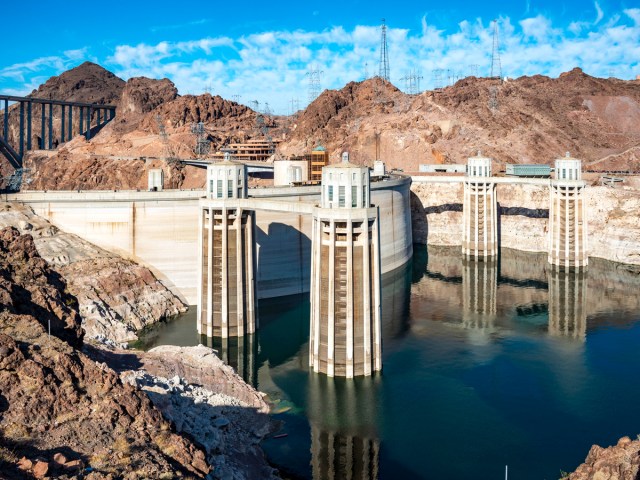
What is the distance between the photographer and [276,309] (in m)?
68.1

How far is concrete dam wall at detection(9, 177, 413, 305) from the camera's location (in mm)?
67688

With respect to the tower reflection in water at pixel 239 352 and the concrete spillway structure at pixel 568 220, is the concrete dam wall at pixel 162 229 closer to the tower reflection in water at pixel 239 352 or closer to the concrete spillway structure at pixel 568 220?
the tower reflection in water at pixel 239 352

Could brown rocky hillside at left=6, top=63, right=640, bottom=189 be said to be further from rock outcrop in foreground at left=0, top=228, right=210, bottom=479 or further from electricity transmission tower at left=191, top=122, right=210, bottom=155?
rock outcrop in foreground at left=0, top=228, right=210, bottom=479

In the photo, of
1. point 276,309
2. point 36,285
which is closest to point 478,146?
point 276,309

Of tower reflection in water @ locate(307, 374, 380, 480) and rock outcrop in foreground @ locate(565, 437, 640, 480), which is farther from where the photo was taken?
tower reflection in water @ locate(307, 374, 380, 480)

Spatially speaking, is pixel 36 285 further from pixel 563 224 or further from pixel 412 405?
pixel 563 224

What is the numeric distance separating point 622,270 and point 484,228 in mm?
19218

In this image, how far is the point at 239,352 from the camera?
55.6 m

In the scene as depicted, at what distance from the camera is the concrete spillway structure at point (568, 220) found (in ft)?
292

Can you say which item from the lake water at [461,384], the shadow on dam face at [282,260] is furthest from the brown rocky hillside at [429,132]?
the shadow on dam face at [282,260]

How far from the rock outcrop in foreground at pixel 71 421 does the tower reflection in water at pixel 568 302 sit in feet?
155

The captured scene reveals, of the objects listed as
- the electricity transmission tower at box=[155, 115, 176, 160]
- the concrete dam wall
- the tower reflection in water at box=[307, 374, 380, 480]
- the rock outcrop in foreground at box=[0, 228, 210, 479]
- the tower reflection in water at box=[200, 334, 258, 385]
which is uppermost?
the electricity transmission tower at box=[155, 115, 176, 160]

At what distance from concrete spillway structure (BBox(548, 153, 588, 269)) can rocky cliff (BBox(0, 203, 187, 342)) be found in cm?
4965

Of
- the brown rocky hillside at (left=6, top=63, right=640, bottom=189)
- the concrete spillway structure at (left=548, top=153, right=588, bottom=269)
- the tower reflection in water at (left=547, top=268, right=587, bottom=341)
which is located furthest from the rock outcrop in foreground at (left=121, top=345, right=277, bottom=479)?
the brown rocky hillside at (left=6, top=63, right=640, bottom=189)
